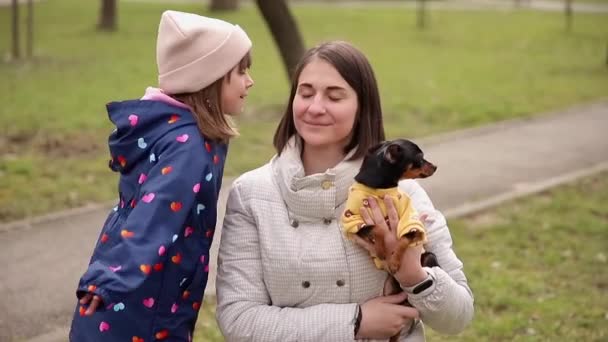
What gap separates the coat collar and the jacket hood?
1.13 ft

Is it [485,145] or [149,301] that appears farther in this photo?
[485,145]

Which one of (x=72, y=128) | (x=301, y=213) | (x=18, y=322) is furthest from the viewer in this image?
(x=72, y=128)

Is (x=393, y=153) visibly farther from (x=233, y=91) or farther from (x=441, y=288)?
(x=233, y=91)

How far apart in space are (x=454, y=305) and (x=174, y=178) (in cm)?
90

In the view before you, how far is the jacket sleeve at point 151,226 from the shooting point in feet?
8.53

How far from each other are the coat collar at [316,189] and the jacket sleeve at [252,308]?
0.15 metres

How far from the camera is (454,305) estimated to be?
277cm

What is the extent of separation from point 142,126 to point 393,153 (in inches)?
31.1

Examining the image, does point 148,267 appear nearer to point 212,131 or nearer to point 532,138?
point 212,131

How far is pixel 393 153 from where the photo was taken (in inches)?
98.8

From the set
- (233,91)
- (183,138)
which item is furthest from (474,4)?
(183,138)

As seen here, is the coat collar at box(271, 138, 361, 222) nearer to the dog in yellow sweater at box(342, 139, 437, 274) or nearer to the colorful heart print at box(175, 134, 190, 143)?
the dog in yellow sweater at box(342, 139, 437, 274)

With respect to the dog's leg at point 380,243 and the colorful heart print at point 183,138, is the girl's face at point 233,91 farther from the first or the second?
the dog's leg at point 380,243

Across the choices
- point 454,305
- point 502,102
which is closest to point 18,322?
point 454,305
